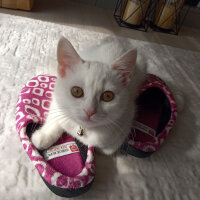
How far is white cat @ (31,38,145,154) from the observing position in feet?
2.16

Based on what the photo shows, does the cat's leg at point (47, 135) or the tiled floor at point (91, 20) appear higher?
the cat's leg at point (47, 135)

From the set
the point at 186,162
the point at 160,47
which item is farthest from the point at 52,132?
the point at 160,47

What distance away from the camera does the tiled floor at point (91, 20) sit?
203cm

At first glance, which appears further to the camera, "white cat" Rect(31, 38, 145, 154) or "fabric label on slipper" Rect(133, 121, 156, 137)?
"fabric label on slipper" Rect(133, 121, 156, 137)

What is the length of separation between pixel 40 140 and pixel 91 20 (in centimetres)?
182

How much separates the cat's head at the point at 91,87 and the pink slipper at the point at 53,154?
15 cm

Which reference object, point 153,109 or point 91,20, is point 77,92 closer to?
point 153,109

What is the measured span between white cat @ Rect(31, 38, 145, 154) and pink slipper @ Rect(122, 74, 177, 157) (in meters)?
0.08

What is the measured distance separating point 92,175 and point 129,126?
0.85 feet

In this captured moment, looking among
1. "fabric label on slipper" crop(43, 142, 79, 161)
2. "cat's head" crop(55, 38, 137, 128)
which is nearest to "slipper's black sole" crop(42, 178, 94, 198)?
"fabric label on slipper" crop(43, 142, 79, 161)

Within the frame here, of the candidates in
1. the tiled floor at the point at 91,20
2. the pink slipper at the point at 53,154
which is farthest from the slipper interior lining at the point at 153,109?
the tiled floor at the point at 91,20

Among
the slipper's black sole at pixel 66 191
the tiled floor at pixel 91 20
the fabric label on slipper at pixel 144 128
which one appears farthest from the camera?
the tiled floor at pixel 91 20

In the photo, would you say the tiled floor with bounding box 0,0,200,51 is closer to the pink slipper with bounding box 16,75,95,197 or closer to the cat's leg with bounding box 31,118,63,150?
the pink slipper with bounding box 16,75,95,197

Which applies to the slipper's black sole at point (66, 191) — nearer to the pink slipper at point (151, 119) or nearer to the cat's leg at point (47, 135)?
the cat's leg at point (47, 135)
